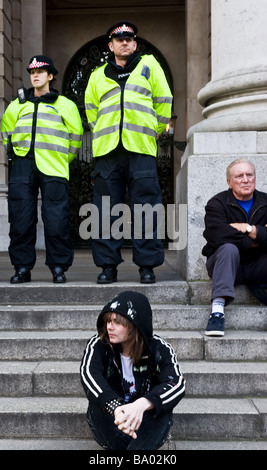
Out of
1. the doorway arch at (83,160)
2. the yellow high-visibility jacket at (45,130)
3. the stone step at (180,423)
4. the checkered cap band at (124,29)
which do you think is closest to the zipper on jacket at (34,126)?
the yellow high-visibility jacket at (45,130)

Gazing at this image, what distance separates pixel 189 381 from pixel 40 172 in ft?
7.88

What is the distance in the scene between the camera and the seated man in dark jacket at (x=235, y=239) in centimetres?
410

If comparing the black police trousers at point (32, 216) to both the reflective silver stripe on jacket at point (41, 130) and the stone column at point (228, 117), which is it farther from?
the stone column at point (228, 117)

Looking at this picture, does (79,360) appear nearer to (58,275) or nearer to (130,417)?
(58,275)

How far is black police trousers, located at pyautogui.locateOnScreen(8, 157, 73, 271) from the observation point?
510 centimetres

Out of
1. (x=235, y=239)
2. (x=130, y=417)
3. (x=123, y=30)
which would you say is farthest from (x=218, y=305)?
(x=123, y=30)

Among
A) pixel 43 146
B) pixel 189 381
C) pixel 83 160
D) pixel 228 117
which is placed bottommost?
pixel 189 381

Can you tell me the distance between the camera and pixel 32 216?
5.15 meters

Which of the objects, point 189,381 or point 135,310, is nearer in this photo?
point 135,310

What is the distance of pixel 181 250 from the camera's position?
17.3ft

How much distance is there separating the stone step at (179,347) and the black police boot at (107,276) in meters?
0.77
